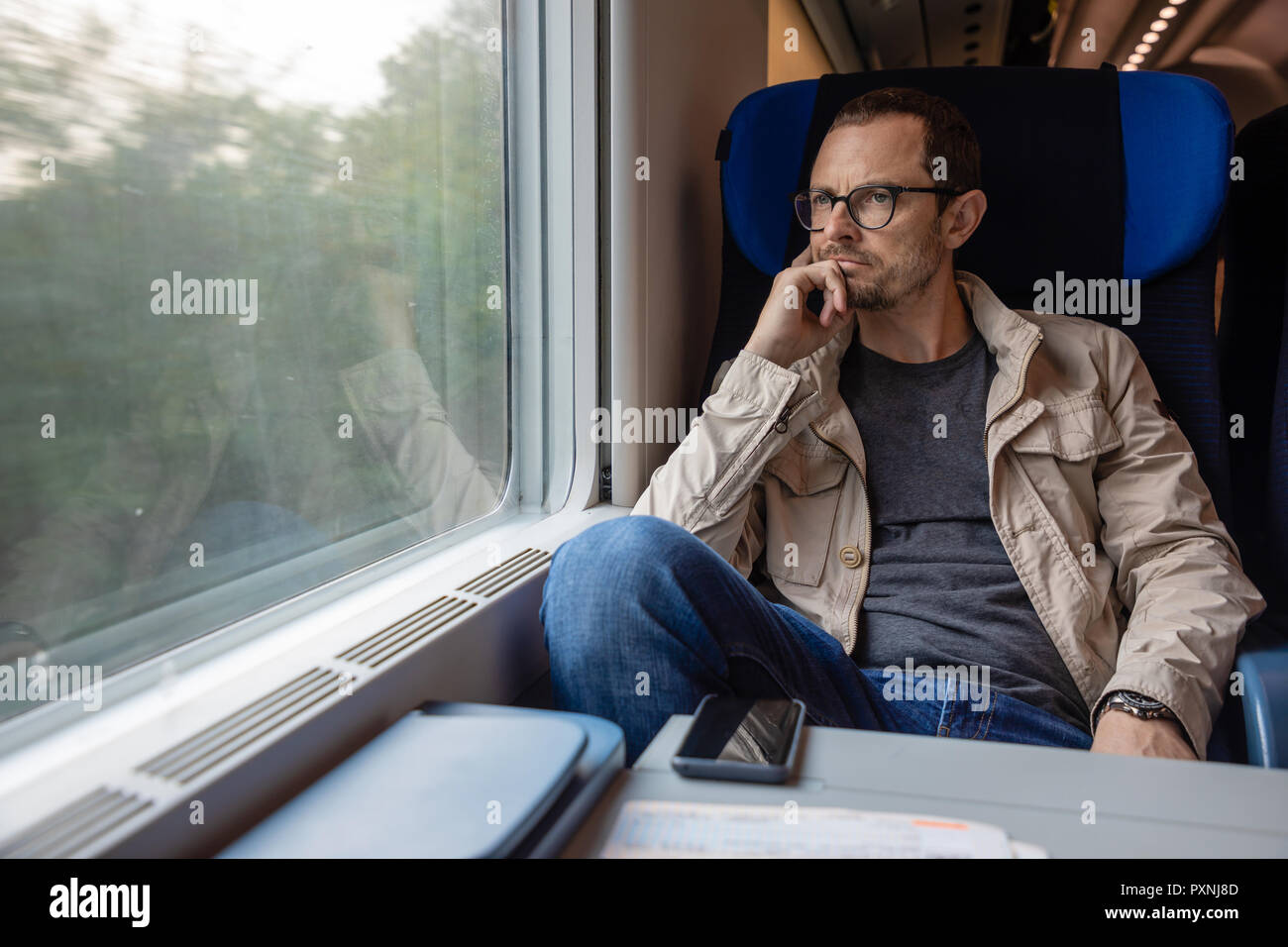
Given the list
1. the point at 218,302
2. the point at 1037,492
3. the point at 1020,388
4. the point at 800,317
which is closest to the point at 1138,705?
the point at 1037,492

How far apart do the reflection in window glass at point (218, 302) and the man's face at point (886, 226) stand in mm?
650

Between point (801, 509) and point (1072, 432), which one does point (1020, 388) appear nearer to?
point (1072, 432)

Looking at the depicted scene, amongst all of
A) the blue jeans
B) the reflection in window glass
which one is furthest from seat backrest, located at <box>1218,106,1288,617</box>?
the reflection in window glass

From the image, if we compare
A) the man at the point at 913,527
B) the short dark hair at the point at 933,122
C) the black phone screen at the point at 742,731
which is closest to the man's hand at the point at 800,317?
the man at the point at 913,527

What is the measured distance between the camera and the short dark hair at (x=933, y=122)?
154cm

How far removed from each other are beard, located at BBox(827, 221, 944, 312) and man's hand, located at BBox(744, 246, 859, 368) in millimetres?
31

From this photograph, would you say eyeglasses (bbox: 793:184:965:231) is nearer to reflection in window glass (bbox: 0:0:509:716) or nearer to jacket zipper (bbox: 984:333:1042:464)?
jacket zipper (bbox: 984:333:1042:464)

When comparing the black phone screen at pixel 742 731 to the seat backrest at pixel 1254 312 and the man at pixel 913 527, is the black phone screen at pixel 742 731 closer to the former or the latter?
the man at pixel 913 527

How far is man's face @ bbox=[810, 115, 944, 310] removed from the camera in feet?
5.06

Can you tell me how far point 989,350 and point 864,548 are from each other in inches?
16.6

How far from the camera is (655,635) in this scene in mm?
974

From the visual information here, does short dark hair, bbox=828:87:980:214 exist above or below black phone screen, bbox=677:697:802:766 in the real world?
above
